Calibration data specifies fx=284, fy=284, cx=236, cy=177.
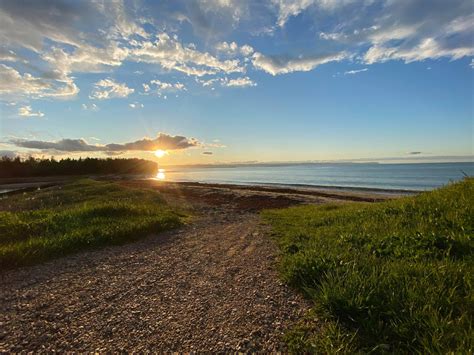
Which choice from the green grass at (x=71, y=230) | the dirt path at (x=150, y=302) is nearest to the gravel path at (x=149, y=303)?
the dirt path at (x=150, y=302)

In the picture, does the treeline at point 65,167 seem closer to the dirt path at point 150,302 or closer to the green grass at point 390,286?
the dirt path at point 150,302

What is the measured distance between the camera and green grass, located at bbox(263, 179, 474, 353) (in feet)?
11.6

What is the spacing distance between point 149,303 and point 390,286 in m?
4.05

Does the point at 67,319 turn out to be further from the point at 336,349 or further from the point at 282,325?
the point at 336,349

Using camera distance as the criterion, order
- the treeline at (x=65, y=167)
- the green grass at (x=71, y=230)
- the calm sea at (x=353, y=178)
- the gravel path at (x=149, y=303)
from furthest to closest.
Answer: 1. the treeline at (x=65, y=167)
2. the calm sea at (x=353, y=178)
3. the green grass at (x=71, y=230)
4. the gravel path at (x=149, y=303)

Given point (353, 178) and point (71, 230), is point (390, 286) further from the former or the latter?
point (353, 178)

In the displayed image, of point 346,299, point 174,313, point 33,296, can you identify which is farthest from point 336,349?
point 33,296

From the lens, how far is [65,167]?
7106cm

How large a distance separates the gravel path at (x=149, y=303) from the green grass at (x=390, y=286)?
51cm

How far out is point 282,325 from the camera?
425cm

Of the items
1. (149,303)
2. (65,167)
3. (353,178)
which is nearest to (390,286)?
(149,303)

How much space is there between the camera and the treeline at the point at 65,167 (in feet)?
202

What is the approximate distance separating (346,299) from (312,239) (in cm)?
403

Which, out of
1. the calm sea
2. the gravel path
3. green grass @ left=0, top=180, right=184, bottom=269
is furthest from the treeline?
the gravel path
